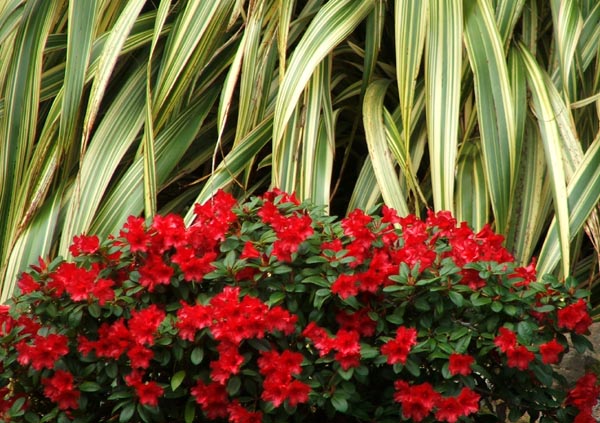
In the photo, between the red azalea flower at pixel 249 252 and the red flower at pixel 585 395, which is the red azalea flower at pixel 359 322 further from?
the red flower at pixel 585 395

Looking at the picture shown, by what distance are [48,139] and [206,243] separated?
1.03 meters

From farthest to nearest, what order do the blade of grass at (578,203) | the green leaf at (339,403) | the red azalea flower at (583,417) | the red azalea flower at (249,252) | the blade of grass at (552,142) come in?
the blade of grass at (578,203)
the blade of grass at (552,142)
the red azalea flower at (583,417)
the red azalea flower at (249,252)
the green leaf at (339,403)

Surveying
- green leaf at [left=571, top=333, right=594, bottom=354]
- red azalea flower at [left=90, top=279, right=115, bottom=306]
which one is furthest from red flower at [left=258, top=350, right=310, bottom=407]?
green leaf at [left=571, top=333, right=594, bottom=354]

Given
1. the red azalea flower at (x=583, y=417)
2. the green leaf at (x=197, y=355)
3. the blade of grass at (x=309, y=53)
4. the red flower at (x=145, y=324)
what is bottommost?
the red azalea flower at (x=583, y=417)

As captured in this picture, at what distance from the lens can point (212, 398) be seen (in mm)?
1967

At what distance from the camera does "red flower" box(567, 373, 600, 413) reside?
6.90 feet

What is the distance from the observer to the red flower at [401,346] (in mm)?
1899

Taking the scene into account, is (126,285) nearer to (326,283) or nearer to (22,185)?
(326,283)

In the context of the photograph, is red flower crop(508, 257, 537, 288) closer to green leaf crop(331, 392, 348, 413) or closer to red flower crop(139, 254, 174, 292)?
green leaf crop(331, 392, 348, 413)

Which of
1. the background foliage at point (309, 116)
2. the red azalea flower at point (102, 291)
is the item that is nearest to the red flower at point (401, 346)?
the red azalea flower at point (102, 291)

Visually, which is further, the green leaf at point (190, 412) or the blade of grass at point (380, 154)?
the blade of grass at point (380, 154)

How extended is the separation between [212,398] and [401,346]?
38 centimetres

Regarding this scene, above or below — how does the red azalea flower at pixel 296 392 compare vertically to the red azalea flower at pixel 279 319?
below

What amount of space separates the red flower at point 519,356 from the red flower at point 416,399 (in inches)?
6.1
